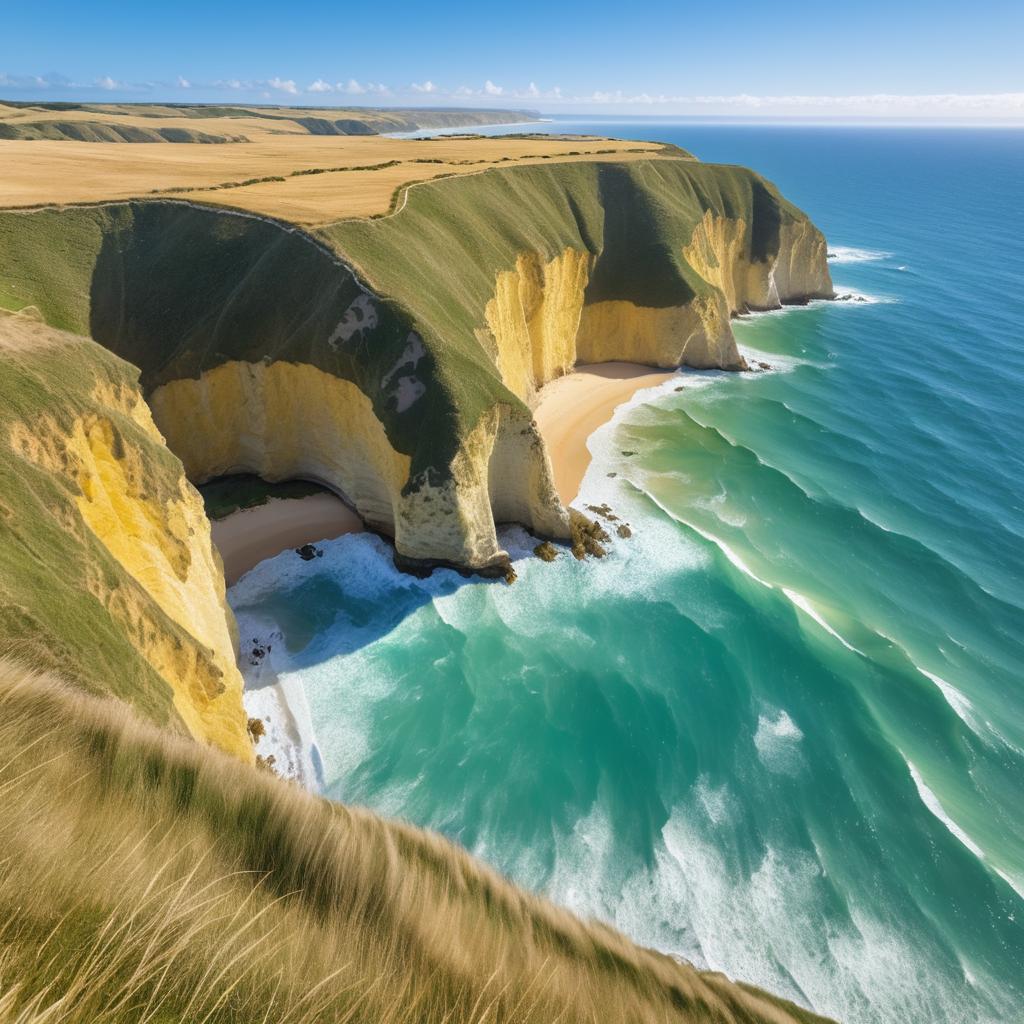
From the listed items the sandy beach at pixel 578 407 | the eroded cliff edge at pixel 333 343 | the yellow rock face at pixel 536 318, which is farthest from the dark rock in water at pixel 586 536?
the yellow rock face at pixel 536 318

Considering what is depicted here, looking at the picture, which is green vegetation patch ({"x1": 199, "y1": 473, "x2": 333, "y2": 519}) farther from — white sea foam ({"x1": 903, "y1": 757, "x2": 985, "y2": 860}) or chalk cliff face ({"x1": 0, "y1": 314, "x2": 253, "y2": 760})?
white sea foam ({"x1": 903, "y1": 757, "x2": 985, "y2": 860})

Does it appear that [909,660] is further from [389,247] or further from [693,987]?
[389,247]

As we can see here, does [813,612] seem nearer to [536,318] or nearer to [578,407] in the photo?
[578,407]

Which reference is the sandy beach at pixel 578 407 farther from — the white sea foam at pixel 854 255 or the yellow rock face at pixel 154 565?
the white sea foam at pixel 854 255

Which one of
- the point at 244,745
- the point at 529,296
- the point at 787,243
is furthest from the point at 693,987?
the point at 787,243

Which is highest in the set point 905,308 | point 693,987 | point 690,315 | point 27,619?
point 693,987

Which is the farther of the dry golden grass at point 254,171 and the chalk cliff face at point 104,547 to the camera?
the dry golden grass at point 254,171
